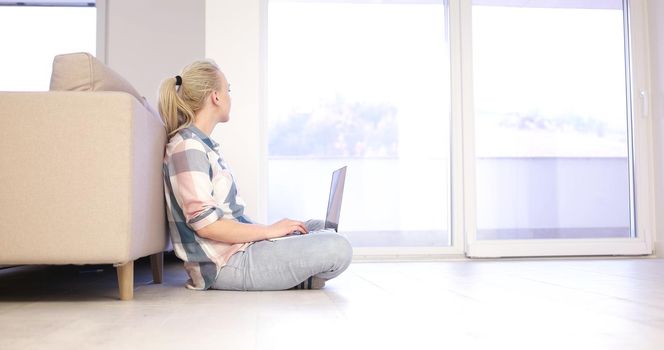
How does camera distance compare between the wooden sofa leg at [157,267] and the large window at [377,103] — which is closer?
the wooden sofa leg at [157,267]

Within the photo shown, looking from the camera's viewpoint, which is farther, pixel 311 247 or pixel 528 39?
pixel 528 39

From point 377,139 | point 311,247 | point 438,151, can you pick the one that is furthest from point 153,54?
point 311,247

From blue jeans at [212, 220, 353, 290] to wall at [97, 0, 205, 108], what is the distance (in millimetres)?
2244

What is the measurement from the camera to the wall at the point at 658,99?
385 centimetres

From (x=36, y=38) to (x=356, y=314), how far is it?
454 centimetres

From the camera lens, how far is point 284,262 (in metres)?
2.05

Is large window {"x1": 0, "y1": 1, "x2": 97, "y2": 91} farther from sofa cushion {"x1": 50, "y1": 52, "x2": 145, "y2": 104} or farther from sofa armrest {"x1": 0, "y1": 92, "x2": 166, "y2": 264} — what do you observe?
sofa armrest {"x1": 0, "y1": 92, "x2": 166, "y2": 264}

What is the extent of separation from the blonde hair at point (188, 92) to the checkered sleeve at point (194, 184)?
0.15 metres

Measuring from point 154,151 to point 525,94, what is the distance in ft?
8.41

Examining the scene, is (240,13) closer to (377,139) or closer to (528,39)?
(377,139)

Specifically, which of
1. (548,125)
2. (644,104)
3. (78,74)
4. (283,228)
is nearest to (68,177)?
(78,74)

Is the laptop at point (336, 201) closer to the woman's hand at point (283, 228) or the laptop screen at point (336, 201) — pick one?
the laptop screen at point (336, 201)

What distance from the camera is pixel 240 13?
3.59 metres

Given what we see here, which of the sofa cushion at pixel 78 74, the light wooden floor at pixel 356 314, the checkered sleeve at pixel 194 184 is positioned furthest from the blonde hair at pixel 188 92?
the light wooden floor at pixel 356 314
